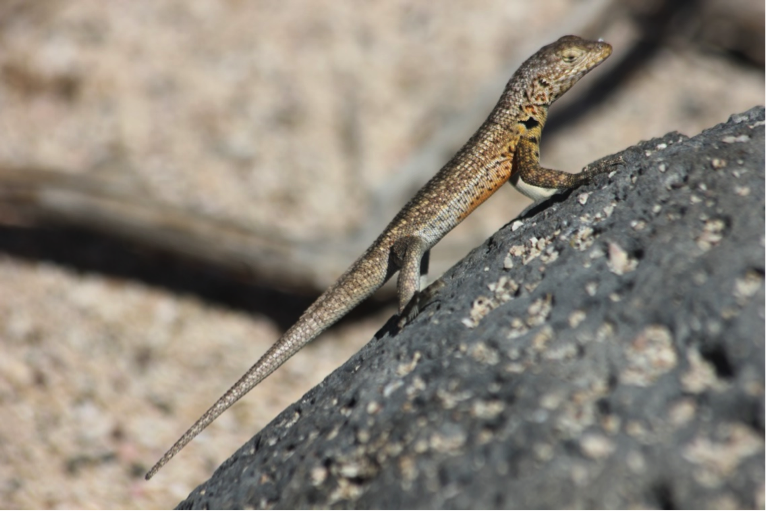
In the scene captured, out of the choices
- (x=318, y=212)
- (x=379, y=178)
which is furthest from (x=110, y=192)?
(x=379, y=178)

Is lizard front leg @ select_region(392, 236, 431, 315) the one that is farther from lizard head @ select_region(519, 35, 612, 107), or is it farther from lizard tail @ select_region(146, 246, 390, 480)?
lizard head @ select_region(519, 35, 612, 107)

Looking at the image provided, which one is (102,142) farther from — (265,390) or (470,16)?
(470,16)

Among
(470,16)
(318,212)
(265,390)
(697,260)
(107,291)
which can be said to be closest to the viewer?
(697,260)

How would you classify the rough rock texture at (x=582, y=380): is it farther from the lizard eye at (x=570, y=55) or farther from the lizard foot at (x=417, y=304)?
the lizard eye at (x=570, y=55)

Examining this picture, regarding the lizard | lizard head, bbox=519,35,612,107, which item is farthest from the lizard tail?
lizard head, bbox=519,35,612,107

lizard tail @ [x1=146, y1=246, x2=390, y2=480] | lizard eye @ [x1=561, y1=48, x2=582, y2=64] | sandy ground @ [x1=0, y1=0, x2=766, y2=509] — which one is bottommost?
sandy ground @ [x1=0, y1=0, x2=766, y2=509]
